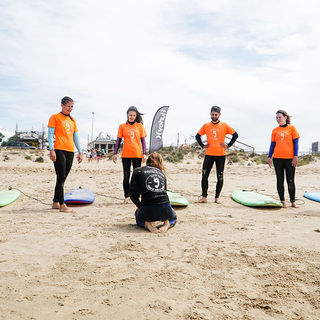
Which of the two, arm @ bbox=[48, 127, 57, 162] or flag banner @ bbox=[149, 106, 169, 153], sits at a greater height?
flag banner @ bbox=[149, 106, 169, 153]

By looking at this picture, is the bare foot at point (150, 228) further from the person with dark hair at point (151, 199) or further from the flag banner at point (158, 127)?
the flag banner at point (158, 127)

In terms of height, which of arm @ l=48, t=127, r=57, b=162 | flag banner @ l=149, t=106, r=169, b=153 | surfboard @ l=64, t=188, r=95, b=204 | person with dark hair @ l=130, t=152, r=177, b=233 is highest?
flag banner @ l=149, t=106, r=169, b=153

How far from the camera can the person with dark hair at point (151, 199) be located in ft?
11.2

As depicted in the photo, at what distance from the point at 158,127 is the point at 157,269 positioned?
787 centimetres

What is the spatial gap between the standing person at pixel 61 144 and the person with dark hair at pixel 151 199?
152 centimetres

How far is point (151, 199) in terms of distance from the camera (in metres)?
3.43

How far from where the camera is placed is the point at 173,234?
3.29 meters

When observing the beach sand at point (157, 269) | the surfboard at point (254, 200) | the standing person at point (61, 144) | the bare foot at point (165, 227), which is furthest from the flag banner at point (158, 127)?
the bare foot at point (165, 227)

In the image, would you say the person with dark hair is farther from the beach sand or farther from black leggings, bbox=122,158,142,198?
black leggings, bbox=122,158,142,198

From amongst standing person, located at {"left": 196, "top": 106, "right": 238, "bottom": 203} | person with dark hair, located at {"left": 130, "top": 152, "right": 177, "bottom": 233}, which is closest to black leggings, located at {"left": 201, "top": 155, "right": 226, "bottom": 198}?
standing person, located at {"left": 196, "top": 106, "right": 238, "bottom": 203}

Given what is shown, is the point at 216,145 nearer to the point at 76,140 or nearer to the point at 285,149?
the point at 285,149

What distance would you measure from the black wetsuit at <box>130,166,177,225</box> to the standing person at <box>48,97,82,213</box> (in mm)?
1522

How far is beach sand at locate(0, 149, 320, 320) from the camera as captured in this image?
67.1 inches

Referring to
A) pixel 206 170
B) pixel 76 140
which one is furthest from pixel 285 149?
pixel 76 140
